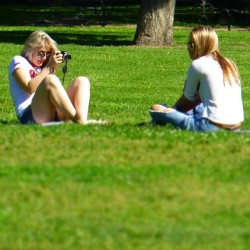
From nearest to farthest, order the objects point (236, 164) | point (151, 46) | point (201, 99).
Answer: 1. point (236, 164)
2. point (201, 99)
3. point (151, 46)

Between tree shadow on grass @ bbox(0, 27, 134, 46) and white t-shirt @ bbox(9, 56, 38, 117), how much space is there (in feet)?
49.0

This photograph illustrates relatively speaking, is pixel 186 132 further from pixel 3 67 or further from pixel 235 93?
pixel 3 67

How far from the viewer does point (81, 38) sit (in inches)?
1104

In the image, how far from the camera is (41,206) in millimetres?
6398

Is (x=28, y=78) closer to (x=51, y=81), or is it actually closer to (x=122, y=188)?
(x=51, y=81)

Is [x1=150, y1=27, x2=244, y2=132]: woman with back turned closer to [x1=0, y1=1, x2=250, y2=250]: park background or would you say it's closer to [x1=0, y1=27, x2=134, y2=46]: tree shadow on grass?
[x1=0, y1=1, x2=250, y2=250]: park background

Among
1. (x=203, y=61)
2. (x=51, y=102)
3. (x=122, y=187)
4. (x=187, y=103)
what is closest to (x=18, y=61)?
(x=51, y=102)

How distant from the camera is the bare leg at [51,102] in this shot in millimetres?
9664

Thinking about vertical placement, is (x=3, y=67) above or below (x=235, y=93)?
below

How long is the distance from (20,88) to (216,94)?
2075 millimetres

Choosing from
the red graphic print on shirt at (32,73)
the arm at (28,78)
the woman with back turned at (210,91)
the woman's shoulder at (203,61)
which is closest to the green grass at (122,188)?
the woman with back turned at (210,91)

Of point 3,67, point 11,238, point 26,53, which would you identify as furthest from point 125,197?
point 3,67

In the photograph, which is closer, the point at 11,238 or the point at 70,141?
the point at 11,238

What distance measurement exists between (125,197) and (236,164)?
4.43 feet
